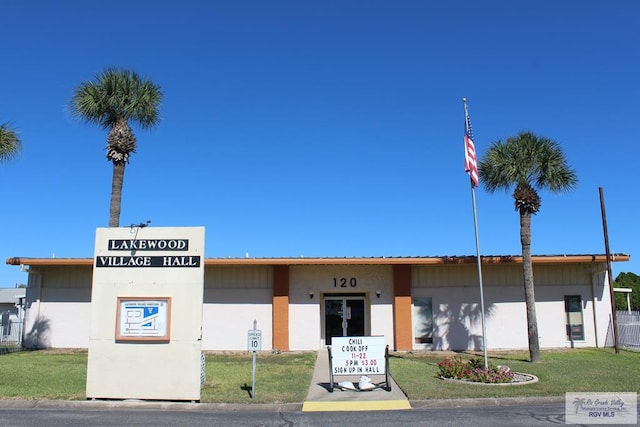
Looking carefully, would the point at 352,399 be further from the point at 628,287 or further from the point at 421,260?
the point at 628,287

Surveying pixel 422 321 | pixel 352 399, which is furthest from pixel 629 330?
pixel 352 399

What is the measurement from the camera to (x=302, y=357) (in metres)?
19.6

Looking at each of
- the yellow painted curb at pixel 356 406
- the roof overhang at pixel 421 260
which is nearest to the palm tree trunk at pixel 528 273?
the roof overhang at pixel 421 260

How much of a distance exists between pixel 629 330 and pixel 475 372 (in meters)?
12.5

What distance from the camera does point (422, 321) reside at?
22.7m

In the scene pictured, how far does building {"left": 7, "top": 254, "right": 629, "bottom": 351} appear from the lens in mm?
22281

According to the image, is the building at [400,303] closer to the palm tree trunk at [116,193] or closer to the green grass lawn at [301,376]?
the green grass lawn at [301,376]

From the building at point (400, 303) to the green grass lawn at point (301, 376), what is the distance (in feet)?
5.24

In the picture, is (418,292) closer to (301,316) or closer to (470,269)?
(470,269)

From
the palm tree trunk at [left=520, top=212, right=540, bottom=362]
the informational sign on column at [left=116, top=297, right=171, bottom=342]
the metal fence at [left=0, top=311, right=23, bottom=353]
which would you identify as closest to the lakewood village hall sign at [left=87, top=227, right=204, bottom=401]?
the informational sign on column at [left=116, top=297, right=171, bottom=342]

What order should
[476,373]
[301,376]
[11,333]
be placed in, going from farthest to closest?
1. [11,333]
2. [301,376]
3. [476,373]

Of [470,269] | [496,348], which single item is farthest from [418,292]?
[496,348]

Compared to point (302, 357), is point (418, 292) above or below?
above

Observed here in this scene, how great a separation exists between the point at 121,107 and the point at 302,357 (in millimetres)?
10676
